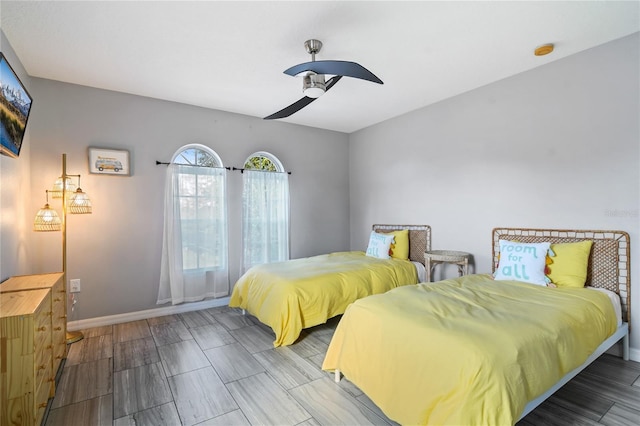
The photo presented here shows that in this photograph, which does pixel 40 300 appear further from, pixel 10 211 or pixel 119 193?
pixel 119 193

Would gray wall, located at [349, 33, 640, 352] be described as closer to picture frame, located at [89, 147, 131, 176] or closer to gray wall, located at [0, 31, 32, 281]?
picture frame, located at [89, 147, 131, 176]

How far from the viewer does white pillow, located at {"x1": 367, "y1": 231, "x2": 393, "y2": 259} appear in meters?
4.07

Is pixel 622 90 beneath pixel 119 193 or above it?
above

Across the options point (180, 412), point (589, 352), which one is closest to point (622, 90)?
point (589, 352)

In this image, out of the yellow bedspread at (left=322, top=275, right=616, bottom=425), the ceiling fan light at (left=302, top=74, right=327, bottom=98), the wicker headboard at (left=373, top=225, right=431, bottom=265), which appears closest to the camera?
the yellow bedspread at (left=322, top=275, right=616, bottom=425)

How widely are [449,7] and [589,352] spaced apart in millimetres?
2447

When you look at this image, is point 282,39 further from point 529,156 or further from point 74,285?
point 74,285

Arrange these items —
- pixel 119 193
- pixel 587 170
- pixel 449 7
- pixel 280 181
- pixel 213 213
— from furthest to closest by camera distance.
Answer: pixel 280 181 → pixel 213 213 → pixel 119 193 → pixel 587 170 → pixel 449 7

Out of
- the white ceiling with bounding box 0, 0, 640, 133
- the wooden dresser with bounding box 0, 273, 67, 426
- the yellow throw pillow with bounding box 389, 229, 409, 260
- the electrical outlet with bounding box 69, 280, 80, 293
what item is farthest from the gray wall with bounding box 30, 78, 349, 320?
the yellow throw pillow with bounding box 389, 229, 409, 260

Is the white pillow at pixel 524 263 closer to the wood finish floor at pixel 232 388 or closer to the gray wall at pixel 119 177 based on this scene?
the wood finish floor at pixel 232 388

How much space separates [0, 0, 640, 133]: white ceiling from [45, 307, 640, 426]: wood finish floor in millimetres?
2661

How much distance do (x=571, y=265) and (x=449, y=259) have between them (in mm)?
1071

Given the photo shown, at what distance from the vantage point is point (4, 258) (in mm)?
2303

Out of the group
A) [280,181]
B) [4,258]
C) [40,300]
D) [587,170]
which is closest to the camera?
[40,300]
